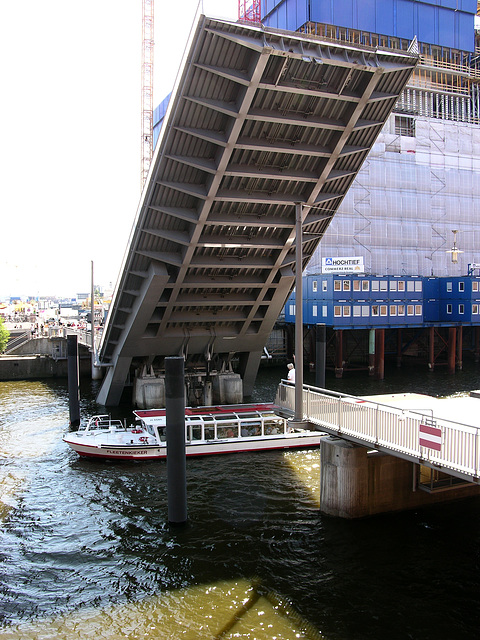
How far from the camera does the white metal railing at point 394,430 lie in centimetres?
1089

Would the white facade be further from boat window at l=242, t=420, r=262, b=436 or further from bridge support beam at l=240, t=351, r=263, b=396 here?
boat window at l=242, t=420, r=262, b=436

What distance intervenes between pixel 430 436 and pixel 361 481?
3.89 meters

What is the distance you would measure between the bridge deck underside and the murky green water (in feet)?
27.4

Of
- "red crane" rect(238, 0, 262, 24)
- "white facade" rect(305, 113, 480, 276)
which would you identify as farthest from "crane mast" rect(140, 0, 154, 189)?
"white facade" rect(305, 113, 480, 276)

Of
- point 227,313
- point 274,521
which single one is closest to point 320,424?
point 274,521

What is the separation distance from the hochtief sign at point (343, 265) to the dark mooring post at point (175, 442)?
3241 centimetres

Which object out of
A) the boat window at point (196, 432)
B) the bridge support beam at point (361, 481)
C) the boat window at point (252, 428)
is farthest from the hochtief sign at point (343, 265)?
the bridge support beam at point (361, 481)

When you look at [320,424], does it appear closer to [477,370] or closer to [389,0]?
[477,370]

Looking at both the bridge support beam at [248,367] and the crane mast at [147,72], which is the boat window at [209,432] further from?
the crane mast at [147,72]

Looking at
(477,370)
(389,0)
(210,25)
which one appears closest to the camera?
(210,25)

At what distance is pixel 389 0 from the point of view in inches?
2114

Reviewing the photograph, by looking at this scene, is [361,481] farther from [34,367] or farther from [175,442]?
[34,367]

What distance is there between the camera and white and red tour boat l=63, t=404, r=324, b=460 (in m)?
20.6

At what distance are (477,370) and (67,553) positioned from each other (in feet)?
132
